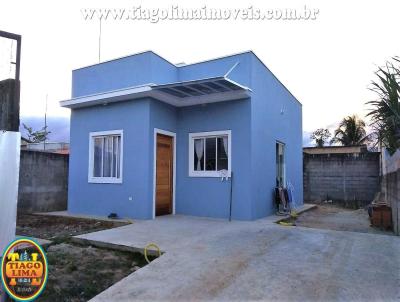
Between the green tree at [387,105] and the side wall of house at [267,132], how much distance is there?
10.4 ft

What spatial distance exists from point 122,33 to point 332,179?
11.6m

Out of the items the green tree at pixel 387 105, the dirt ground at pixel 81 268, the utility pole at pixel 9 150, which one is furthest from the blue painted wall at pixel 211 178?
the utility pole at pixel 9 150

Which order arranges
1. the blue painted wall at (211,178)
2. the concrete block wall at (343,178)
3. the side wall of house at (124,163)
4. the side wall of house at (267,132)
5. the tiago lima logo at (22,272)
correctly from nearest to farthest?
1. the tiago lima logo at (22,272)
2. the blue painted wall at (211,178)
3. the side wall of house at (124,163)
4. the side wall of house at (267,132)
5. the concrete block wall at (343,178)

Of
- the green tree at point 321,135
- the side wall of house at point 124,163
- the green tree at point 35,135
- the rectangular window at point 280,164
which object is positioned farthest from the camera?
the green tree at point 321,135

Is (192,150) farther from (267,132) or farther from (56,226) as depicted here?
(56,226)

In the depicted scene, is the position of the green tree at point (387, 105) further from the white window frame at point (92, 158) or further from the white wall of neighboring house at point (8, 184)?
the white window frame at point (92, 158)

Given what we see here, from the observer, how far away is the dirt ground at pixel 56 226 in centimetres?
690

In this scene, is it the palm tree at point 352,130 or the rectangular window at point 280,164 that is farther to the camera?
the palm tree at point 352,130

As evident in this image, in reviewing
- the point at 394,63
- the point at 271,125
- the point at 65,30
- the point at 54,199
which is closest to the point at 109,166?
the point at 54,199

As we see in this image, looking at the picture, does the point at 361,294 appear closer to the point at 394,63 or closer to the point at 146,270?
the point at 146,270

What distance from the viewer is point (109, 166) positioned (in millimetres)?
9227

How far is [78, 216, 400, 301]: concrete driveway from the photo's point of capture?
11.1 ft

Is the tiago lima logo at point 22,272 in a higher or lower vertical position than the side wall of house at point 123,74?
lower

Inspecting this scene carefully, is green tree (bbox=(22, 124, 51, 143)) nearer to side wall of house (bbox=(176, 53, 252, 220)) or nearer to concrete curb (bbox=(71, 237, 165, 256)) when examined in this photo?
side wall of house (bbox=(176, 53, 252, 220))
